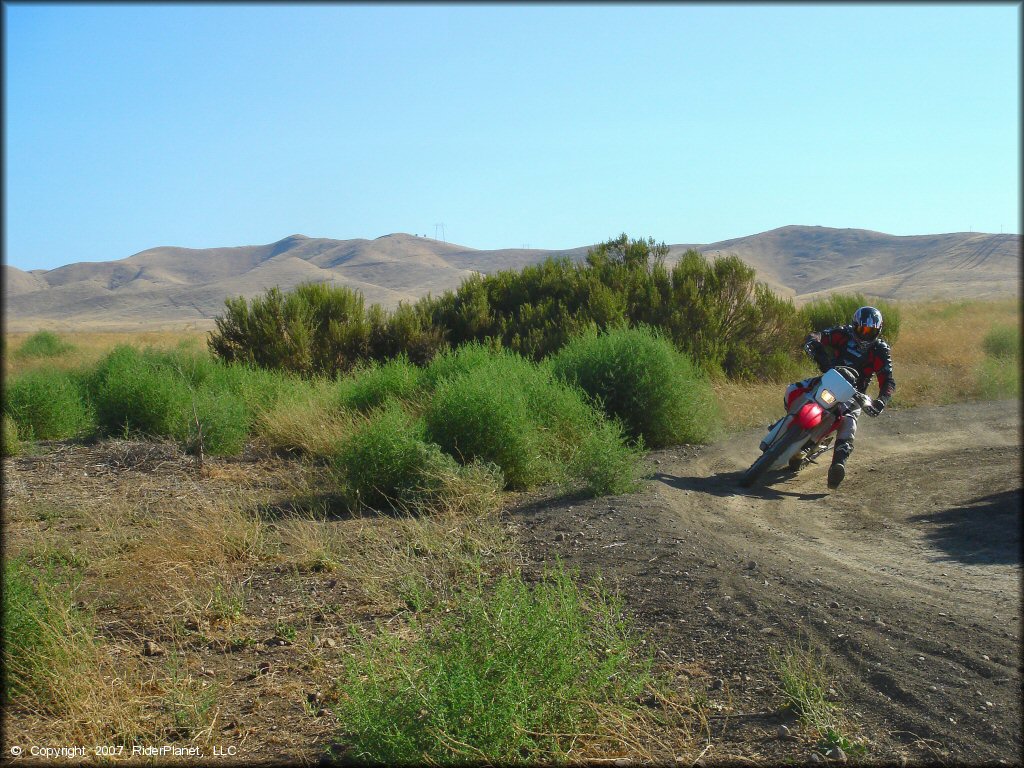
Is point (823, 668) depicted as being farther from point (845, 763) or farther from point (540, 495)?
point (540, 495)

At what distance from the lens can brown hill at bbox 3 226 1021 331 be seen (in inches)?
3981

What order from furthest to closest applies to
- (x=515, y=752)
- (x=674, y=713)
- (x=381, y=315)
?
(x=381, y=315) → (x=674, y=713) → (x=515, y=752)

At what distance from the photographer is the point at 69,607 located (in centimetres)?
498

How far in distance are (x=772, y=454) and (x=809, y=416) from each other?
1.78 feet

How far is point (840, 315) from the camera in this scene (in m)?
20.5

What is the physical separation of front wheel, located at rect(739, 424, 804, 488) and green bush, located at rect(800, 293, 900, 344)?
1090cm

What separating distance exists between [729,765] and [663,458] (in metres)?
7.34

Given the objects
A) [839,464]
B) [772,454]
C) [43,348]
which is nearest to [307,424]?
[772,454]

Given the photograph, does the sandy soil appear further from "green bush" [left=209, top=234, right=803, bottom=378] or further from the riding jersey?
"green bush" [left=209, top=234, right=803, bottom=378]

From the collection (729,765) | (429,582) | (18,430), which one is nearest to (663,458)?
(429,582)

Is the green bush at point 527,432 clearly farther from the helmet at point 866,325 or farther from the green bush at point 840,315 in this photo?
the green bush at point 840,315

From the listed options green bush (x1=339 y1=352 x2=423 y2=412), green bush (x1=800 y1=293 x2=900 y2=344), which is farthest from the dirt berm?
green bush (x1=800 y1=293 x2=900 y2=344)

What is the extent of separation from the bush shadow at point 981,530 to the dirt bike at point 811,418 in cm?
164

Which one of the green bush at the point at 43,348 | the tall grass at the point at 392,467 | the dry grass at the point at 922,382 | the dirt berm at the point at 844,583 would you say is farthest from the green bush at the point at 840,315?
the green bush at the point at 43,348
